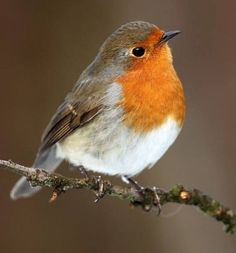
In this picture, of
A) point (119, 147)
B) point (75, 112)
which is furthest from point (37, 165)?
point (119, 147)

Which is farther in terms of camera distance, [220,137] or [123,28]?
[220,137]

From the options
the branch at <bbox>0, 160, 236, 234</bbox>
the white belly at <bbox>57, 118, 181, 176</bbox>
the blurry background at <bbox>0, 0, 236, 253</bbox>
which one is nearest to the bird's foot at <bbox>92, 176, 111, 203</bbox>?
the branch at <bbox>0, 160, 236, 234</bbox>

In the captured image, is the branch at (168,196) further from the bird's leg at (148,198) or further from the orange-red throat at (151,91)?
the orange-red throat at (151,91)

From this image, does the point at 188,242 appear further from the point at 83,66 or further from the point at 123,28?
the point at 123,28

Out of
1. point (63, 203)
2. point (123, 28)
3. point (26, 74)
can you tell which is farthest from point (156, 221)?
point (123, 28)

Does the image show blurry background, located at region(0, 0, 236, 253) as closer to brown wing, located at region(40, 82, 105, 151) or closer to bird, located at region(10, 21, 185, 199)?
brown wing, located at region(40, 82, 105, 151)

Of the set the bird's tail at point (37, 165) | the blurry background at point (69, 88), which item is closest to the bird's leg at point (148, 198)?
the bird's tail at point (37, 165)
